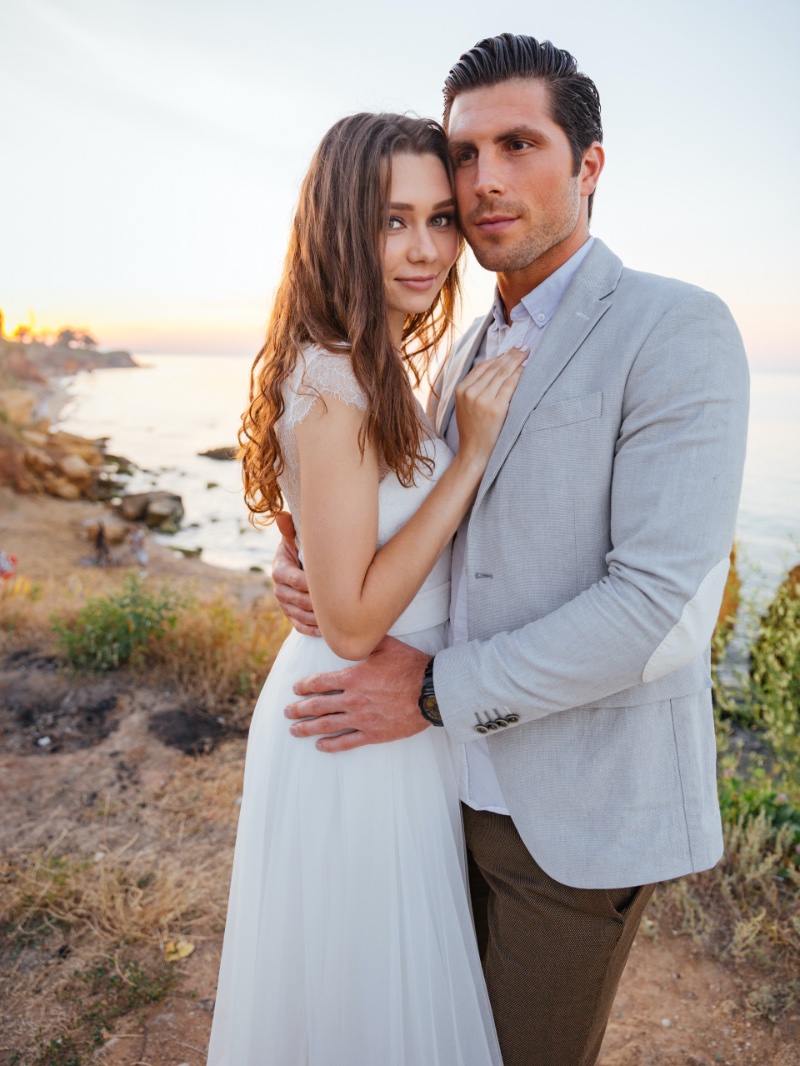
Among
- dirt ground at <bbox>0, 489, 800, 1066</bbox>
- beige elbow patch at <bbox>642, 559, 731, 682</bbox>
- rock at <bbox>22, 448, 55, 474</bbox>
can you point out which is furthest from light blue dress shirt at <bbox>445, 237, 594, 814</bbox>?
rock at <bbox>22, 448, 55, 474</bbox>

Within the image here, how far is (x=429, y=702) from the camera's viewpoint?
1.93 meters

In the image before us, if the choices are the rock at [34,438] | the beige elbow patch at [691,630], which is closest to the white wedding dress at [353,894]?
the beige elbow patch at [691,630]

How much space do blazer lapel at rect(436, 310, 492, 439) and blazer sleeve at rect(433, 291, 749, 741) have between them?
77 cm

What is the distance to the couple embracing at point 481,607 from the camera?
1675 millimetres

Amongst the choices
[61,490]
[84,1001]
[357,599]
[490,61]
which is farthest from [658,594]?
[61,490]

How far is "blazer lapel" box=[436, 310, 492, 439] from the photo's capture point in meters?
2.39

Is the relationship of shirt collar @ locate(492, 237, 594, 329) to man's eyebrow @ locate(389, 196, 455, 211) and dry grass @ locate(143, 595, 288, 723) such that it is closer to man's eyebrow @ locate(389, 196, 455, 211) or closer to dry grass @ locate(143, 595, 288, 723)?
man's eyebrow @ locate(389, 196, 455, 211)

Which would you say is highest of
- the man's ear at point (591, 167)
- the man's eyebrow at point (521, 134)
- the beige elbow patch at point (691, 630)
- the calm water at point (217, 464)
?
the man's eyebrow at point (521, 134)

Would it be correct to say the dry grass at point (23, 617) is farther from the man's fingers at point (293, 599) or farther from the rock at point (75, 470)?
the rock at point (75, 470)

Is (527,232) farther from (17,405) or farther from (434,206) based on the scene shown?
(17,405)

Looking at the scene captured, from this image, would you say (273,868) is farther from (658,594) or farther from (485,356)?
(485,356)

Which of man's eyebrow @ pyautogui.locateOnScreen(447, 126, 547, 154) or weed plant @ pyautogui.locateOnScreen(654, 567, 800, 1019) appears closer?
man's eyebrow @ pyautogui.locateOnScreen(447, 126, 547, 154)

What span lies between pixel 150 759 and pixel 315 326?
310 centimetres

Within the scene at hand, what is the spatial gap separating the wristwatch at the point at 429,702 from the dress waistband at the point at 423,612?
196 mm
